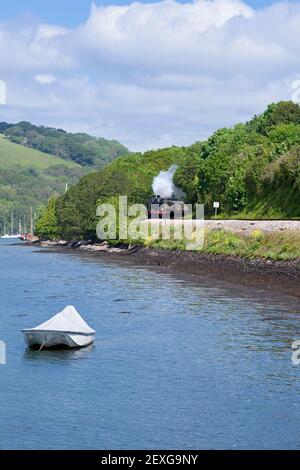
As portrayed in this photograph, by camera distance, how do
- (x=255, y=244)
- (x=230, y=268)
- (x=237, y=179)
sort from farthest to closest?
1. (x=237, y=179)
2. (x=255, y=244)
3. (x=230, y=268)

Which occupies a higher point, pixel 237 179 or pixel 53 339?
pixel 237 179

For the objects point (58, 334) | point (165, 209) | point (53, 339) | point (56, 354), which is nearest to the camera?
point (56, 354)

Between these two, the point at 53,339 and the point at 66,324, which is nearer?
the point at 53,339

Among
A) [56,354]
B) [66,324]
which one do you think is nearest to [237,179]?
[66,324]

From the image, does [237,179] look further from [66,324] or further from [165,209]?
[66,324]

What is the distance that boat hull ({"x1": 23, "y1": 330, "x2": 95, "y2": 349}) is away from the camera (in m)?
41.2

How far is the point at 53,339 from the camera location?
41406 mm

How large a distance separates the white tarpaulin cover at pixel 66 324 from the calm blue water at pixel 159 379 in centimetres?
111

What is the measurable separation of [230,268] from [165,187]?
10227 centimetres

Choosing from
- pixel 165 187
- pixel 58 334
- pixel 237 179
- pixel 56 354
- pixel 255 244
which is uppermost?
pixel 165 187

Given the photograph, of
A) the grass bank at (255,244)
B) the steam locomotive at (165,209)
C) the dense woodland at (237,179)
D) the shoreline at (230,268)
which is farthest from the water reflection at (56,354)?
the steam locomotive at (165,209)

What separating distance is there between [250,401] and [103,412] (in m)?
5.63

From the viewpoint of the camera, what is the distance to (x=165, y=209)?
14600cm
